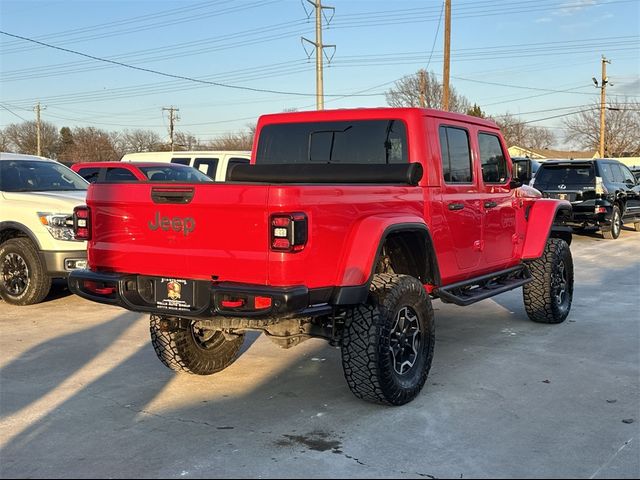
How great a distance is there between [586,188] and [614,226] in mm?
1543

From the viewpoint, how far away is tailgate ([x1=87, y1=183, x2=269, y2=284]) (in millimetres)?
3867

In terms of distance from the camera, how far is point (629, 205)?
16969mm

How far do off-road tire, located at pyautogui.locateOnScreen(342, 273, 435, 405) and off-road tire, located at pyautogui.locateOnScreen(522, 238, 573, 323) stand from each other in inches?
108

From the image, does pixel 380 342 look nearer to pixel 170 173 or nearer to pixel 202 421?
pixel 202 421

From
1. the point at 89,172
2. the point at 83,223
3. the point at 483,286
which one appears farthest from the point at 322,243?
the point at 89,172

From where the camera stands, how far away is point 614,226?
16.3m

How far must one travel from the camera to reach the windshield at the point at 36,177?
8.66 meters

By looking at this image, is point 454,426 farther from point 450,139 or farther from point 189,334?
point 450,139

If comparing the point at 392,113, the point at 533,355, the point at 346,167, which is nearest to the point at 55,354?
the point at 346,167

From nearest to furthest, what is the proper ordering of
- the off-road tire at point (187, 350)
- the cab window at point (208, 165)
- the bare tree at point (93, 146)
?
the off-road tire at point (187, 350) < the cab window at point (208, 165) < the bare tree at point (93, 146)

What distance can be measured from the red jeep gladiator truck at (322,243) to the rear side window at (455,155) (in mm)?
18

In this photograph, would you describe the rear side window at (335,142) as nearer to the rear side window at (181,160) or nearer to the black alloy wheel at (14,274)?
the black alloy wheel at (14,274)

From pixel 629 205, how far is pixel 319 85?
12.2 m

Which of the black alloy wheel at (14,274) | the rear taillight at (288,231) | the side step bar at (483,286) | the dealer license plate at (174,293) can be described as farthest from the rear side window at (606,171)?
the dealer license plate at (174,293)
